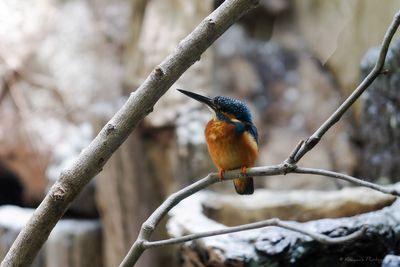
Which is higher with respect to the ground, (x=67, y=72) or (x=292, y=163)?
(x=67, y=72)

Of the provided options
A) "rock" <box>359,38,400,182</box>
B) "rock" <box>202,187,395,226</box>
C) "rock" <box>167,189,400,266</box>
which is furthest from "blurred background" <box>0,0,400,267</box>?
"rock" <box>167,189,400,266</box>

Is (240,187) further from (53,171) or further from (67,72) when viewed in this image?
(67,72)

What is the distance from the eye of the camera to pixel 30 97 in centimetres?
402

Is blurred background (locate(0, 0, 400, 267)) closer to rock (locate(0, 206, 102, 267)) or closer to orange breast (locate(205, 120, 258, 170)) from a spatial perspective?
rock (locate(0, 206, 102, 267))

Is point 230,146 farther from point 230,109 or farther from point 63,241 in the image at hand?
point 63,241

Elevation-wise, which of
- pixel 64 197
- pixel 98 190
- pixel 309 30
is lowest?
pixel 64 197

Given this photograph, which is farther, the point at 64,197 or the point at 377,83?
the point at 377,83

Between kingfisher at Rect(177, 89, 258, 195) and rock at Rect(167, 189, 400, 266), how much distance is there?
193 millimetres

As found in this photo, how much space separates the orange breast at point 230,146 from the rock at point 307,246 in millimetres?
227

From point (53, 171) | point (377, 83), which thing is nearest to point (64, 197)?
point (377, 83)

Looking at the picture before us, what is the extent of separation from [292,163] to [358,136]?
2.19 meters

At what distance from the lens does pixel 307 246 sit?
4.64ft

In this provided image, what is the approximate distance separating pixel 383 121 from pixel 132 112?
1846mm

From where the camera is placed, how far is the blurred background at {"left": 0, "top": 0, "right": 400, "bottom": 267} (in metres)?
2.96
